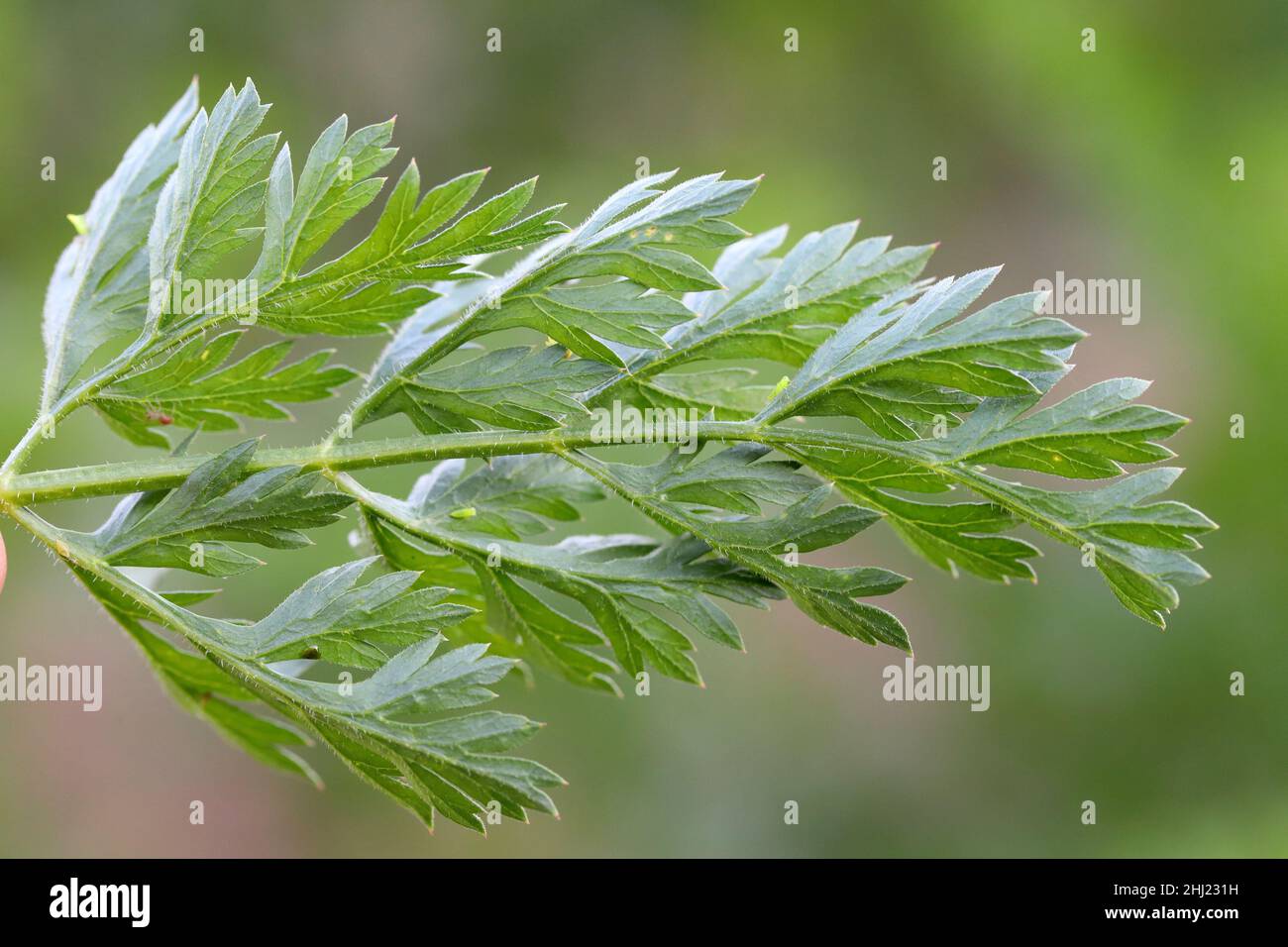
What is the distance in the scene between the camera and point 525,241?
52.3 inches

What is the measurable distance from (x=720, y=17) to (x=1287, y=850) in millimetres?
4418

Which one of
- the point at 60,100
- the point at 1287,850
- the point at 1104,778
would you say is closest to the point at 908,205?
the point at 1104,778

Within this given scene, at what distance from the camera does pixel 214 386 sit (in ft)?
4.83

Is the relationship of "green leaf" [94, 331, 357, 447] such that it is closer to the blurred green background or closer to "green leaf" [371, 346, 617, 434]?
"green leaf" [371, 346, 617, 434]

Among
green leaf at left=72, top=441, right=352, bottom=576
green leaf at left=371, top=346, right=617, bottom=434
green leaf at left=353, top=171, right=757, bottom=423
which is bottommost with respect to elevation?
green leaf at left=72, top=441, right=352, bottom=576

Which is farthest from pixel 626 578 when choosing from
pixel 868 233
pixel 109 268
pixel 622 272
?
pixel 868 233

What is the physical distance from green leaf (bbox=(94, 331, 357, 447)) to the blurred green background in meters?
2.84

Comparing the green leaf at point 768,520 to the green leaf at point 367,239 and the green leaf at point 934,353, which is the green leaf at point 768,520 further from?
the green leaf at point 367,239

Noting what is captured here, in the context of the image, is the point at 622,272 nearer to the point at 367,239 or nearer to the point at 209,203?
the point at 367,239

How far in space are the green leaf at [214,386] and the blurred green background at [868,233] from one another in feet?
9.30

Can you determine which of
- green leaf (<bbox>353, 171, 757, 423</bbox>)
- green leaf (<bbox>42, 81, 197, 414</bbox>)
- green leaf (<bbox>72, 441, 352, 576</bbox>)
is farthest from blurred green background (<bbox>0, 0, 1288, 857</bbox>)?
green leaf (<bbox>353, 171, 757, 423</bbox>)

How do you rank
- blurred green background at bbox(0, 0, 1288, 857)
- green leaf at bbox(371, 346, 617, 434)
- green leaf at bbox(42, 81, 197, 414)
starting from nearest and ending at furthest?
1. green leaf at bbox(371, 346, 617, 434)
2. green leaf at bbox(42, 81, 197, 414)
3. blurred green background at bbox(0, 0, 1288, 857)

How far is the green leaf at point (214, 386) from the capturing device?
4.71 ft

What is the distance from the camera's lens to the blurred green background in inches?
173
